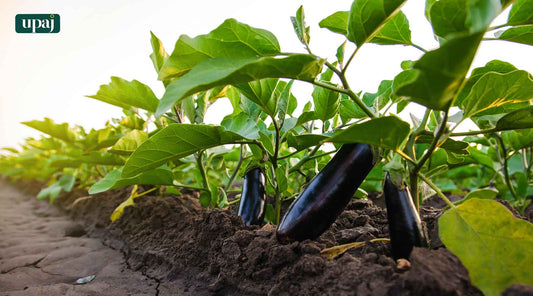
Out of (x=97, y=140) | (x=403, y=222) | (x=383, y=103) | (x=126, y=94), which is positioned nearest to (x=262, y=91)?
(x=383, y=103)

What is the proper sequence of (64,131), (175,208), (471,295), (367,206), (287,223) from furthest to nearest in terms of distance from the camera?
(64,131) → (175,208) → (367,206) → (287,223) → (471,295)

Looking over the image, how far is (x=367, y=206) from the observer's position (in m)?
1.05

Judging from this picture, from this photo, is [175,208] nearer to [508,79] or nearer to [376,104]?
[376,104]

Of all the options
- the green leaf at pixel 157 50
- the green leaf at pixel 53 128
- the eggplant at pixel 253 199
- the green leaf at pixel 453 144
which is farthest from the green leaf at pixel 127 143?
the green leaf at pixel 53 128

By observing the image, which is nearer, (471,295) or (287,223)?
(471,295)

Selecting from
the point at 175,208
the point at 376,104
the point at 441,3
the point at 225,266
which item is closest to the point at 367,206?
the point at 376,104

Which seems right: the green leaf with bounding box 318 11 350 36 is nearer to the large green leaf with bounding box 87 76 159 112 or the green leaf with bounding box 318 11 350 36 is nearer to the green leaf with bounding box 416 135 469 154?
the green leaf with bounding box 416 135 469 154

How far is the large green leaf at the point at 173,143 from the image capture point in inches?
28.1

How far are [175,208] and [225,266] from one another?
0.66 metres

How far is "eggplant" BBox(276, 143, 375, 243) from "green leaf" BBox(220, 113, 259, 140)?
0.22 meters

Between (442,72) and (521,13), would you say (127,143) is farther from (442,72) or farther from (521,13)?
(521,13)

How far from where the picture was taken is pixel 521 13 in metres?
0.62

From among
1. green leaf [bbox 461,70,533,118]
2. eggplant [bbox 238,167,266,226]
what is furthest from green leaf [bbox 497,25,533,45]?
eggplant [bbox 238,167,266,226]

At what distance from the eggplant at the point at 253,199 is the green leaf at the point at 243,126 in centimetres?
16
